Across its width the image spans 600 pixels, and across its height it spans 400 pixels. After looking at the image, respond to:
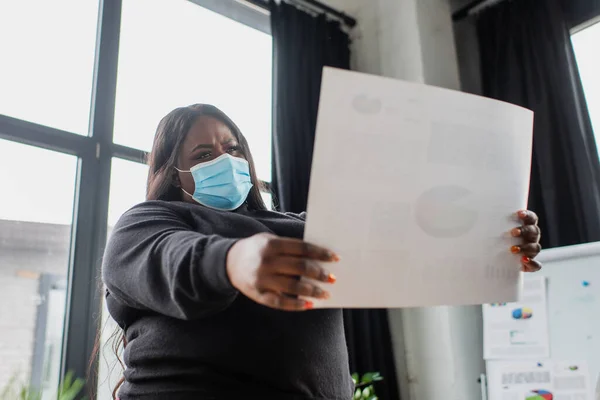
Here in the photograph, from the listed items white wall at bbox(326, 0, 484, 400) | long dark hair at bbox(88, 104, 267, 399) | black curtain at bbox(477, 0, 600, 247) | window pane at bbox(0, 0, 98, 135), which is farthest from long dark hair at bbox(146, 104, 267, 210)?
black curtain at bbox(477, 0, 600, 247)

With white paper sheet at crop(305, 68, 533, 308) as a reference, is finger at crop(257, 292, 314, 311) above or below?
below

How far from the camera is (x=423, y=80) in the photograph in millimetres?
Result: 2557

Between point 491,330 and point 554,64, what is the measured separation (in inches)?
46.4

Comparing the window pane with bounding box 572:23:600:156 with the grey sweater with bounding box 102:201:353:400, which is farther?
the window pane with bounding box 572:23:600:156

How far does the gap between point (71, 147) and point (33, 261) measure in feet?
1.32

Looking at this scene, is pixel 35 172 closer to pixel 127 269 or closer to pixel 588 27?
pixel 127 269

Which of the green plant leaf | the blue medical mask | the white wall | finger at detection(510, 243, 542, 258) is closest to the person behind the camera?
finger at detection(510, 243, 542, 258)

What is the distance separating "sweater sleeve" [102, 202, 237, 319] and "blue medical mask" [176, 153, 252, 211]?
0.21m

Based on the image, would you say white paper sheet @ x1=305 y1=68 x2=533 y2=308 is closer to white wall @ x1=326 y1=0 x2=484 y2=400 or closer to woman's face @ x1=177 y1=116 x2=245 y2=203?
woman's face @ x1=177 y1=116 x2=245 y2=203

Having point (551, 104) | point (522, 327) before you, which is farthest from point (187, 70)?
point (522, 327)

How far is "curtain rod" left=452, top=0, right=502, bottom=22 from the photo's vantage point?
8.92 feet

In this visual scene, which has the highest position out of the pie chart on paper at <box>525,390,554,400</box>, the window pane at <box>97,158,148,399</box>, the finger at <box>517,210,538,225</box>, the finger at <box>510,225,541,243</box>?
the window pane at <box>97,158,148,399</box>

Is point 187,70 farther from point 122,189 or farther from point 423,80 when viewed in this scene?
point 423,80

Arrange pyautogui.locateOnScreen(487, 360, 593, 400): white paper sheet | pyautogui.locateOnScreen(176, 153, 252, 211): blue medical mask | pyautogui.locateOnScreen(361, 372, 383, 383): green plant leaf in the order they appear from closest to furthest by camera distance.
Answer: pyautogui.locateOnScreen(176, 153, 252, 211): blue medical mask
pyautogui.locateOnScreen(487, 360, 593, 400): white paper sheet
pyautogui.locateOnScreen(361, 372, 383, 383): green plant leaf
